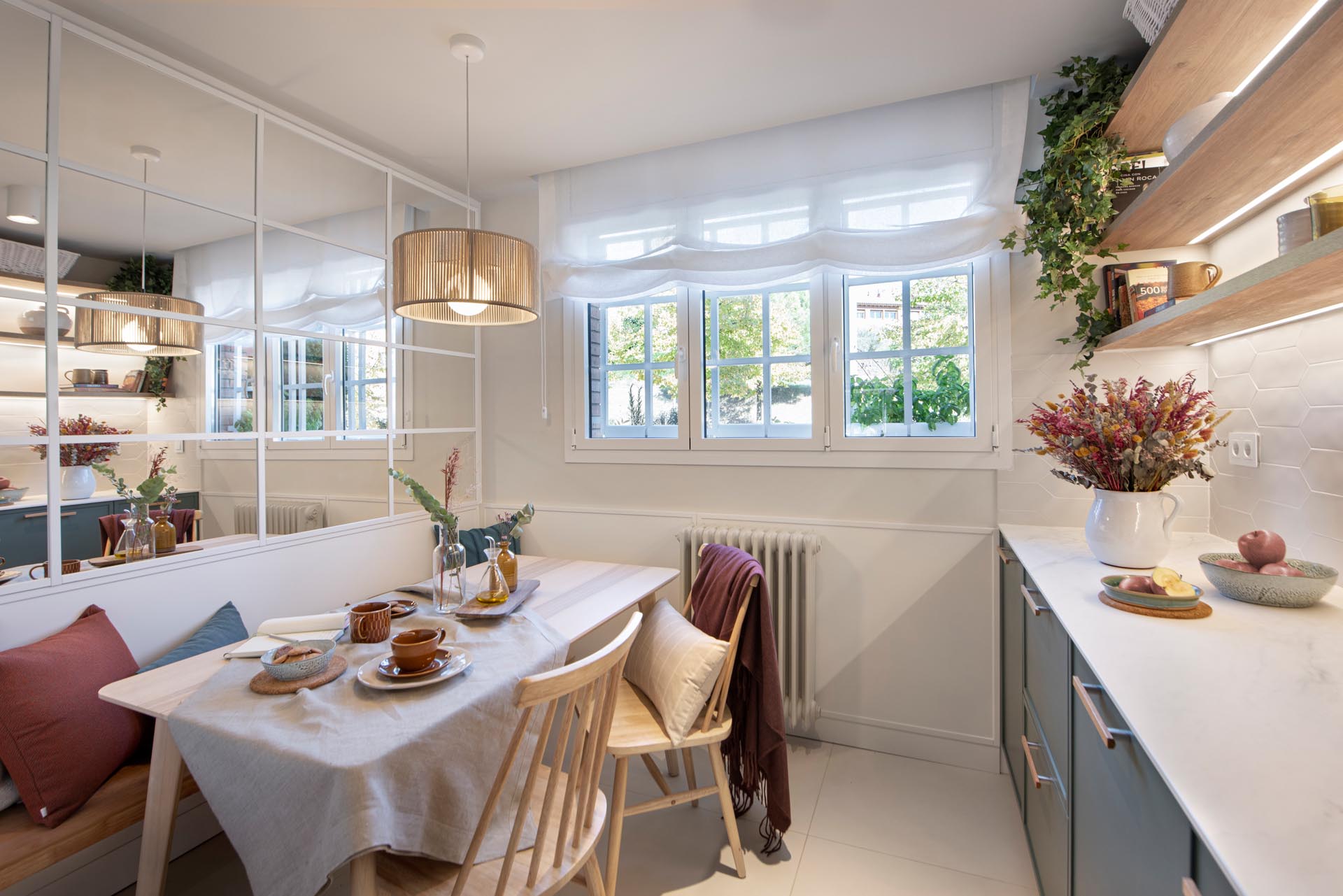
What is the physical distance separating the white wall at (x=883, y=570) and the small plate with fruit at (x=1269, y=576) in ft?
3.31

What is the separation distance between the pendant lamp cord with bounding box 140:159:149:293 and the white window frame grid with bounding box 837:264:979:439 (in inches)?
97.8

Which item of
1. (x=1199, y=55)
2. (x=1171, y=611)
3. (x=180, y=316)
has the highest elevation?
(x=1199, y=55)

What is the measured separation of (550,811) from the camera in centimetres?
120

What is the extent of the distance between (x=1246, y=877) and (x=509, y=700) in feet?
4.02

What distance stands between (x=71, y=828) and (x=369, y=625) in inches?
30.2

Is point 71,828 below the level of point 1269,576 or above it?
below

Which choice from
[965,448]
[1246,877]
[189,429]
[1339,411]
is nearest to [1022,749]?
[965,448]

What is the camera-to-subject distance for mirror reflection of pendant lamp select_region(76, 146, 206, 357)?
184cm

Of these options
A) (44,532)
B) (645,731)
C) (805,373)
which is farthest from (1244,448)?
(44,532)

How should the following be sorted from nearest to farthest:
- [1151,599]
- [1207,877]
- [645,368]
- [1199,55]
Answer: [1207,877]
[1151,599]
[1199,55]
[645,368]

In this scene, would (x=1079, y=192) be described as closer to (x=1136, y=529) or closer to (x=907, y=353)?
(x=907, y=353)

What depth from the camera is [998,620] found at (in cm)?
240

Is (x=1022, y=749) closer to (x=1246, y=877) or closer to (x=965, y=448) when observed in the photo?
(x=965, y=448)

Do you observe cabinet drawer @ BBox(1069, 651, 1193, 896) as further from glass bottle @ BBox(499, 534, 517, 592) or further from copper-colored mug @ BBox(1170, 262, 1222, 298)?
glass bottle @ BBox(499, 534, 517, 592)
